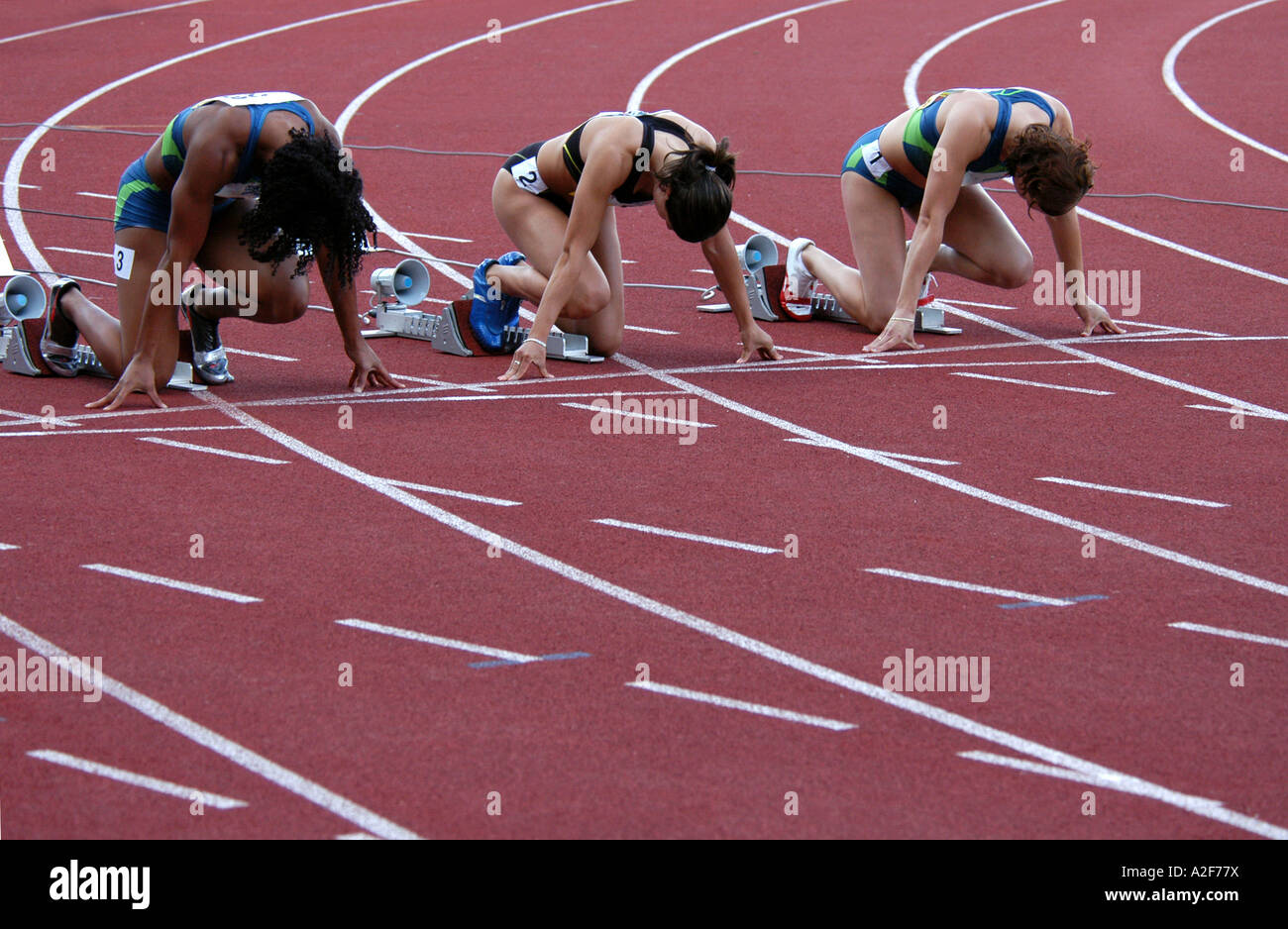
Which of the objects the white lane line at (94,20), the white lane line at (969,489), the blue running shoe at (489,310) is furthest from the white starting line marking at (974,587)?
the white lane line at (94,20)

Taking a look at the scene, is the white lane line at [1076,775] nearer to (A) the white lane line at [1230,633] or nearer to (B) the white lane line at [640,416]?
(A) the white lane line at [1230,633]

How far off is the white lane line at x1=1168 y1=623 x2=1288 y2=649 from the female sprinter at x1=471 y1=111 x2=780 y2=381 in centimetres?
323

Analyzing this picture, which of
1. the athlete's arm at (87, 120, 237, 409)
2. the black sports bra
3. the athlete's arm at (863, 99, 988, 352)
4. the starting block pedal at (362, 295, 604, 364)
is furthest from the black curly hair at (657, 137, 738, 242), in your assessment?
the athlete's arm at (87, 120, 237, 409)

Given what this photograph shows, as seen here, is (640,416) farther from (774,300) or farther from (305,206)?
(774,300)

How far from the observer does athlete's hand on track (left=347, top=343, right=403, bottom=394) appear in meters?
7.68

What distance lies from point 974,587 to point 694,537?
101 cm

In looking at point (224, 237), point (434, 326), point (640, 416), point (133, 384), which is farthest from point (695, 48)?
point (133, 384)

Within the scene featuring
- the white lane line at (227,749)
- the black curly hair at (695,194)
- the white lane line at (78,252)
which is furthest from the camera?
the white lane line at (78,252)

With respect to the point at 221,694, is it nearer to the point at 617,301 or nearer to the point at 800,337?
the point at 617,301

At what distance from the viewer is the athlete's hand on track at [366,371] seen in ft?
25.2

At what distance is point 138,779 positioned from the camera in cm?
397

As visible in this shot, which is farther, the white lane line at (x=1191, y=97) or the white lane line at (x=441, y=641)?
the white lane line at (x=1191, y=97)

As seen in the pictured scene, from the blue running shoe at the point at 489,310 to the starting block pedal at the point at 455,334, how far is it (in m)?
0.03

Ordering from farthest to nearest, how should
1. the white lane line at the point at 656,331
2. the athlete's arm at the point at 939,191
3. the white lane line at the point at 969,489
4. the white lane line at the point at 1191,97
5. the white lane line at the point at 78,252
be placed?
the white lane line at the point at 1191,97 → the white lane line at the point at 78,252 → the white lane line at the point at 656,331 → the athlete's arm at the point at 939,191 → the white lane line at the point at 969,489
